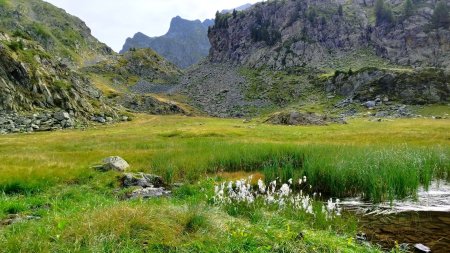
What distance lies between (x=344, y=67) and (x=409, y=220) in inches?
6396

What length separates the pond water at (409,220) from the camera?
13.0 meters

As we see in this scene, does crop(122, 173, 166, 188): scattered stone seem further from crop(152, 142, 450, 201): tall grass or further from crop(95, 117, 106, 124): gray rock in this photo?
crop(95, 117, 106, 124): gray rock

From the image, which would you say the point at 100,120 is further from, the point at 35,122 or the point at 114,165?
the point at 114,165

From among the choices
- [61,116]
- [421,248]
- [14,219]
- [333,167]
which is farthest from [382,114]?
[14,219]

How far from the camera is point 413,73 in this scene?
120875 mm

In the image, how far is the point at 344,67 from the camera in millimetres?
168250

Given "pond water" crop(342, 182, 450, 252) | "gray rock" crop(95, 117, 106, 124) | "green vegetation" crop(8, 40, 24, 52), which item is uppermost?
"green vegetation" crop(8, 40, 24, 52)

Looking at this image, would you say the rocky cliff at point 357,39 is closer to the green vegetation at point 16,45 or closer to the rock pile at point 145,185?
the green vegetation at point 16,45

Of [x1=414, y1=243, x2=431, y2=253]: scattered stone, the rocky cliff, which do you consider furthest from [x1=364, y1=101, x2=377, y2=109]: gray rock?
[x1=414, y1=243, x2=431, y2=253]: scattered stone

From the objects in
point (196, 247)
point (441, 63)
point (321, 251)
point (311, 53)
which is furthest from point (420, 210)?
→ point (311, 53)

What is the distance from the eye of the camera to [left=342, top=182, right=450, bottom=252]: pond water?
13.0 meters

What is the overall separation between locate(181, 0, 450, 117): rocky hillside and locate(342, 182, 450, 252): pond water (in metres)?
98.5

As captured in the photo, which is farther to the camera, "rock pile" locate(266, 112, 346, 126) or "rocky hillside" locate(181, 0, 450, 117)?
"rocky hillside" locate(181, 0, 450, 117)

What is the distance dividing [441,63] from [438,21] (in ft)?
83.9
